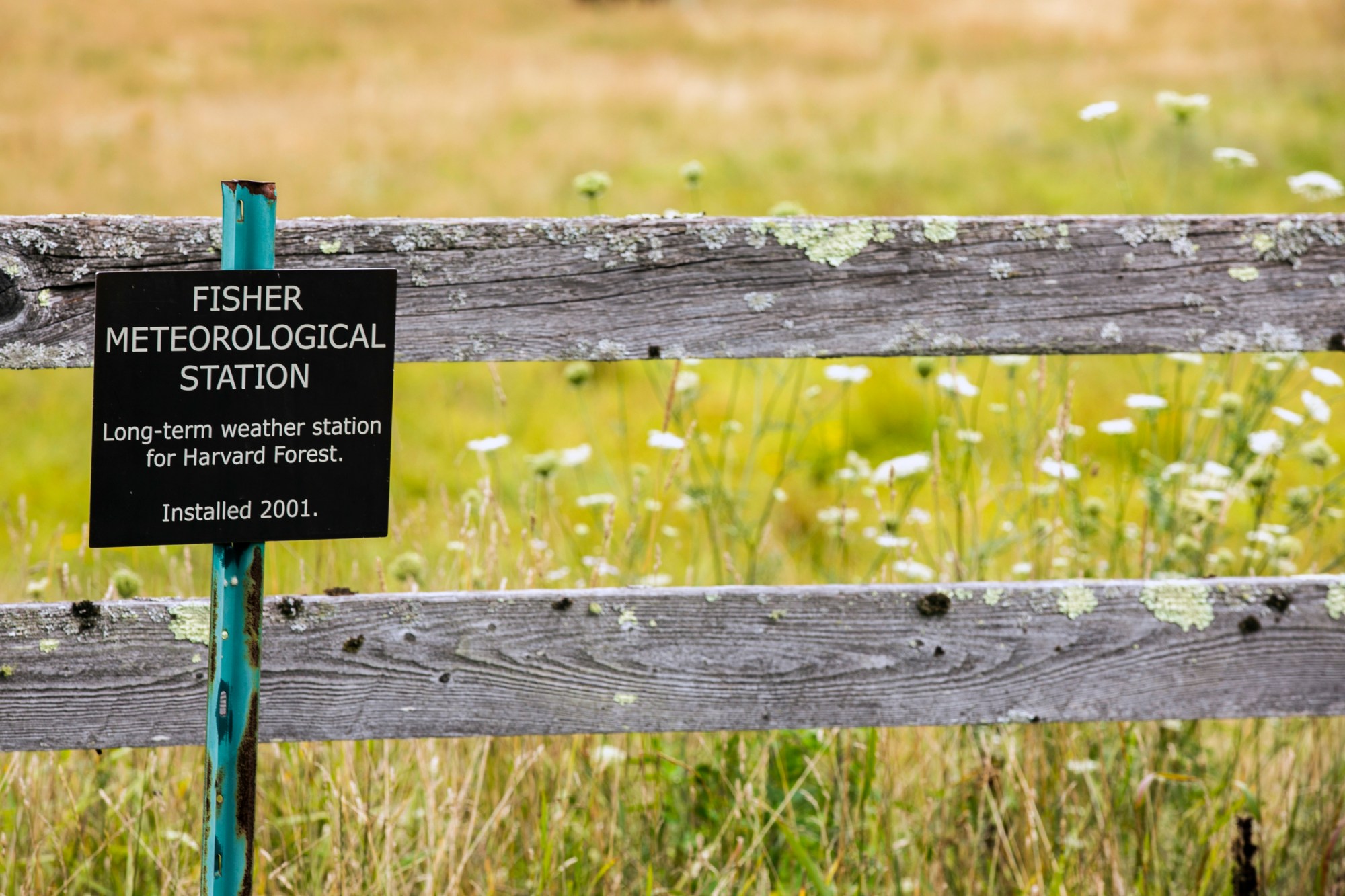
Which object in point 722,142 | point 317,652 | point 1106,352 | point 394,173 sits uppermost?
point 722,142

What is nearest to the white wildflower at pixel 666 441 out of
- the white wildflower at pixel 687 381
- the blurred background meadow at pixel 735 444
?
the blurred background meadow at pixel 735 444

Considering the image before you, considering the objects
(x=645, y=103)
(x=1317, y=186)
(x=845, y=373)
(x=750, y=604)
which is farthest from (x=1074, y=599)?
(x=645, y=103)

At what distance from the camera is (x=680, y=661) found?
210 centimetres

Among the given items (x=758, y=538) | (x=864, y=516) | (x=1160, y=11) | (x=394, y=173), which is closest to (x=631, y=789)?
(x=758, y=538)

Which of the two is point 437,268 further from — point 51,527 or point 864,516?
point 51,527

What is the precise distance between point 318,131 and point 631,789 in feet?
40.4

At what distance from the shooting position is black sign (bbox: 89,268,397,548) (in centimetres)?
152

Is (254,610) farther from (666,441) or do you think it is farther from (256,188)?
(666,441)

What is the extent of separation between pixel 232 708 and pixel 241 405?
1.51ft

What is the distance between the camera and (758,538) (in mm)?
3098

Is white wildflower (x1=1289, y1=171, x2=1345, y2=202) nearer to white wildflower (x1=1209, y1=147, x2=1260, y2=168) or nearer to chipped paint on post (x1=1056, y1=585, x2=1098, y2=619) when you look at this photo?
white wildflower (x1=1209, y1=147, x2=1260, y2=168)

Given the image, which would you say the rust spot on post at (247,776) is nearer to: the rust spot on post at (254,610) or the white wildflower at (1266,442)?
the rust spot on post at (254,610)

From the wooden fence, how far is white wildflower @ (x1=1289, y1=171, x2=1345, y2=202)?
644 mm

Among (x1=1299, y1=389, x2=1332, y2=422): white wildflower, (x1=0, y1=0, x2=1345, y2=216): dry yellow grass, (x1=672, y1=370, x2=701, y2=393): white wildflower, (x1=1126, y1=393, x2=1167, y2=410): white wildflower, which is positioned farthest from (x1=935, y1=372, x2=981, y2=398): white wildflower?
(x1=0, y1=0, x2=1345, y2=216): dry yellow grass
